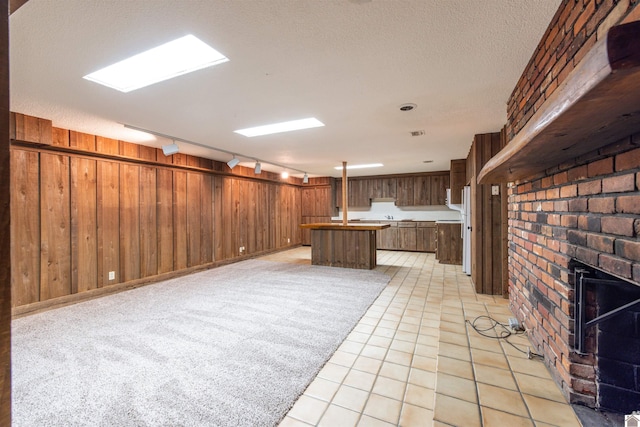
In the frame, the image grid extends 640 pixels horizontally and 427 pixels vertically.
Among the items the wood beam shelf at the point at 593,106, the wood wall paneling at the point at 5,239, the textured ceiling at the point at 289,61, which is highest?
the textured ceiling at the point at 289,61

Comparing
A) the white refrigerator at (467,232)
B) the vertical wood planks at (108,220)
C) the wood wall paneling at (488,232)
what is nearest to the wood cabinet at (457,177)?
the white refrigerator at (467,232)

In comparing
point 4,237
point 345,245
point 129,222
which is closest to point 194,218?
point 129,222

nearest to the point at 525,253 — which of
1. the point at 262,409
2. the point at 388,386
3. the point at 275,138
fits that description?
the point at 388,386

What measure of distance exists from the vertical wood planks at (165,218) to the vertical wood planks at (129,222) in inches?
14.4

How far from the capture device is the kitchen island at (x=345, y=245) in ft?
18.5

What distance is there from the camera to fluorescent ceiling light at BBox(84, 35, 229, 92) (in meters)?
1.90

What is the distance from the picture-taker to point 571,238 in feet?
4.68

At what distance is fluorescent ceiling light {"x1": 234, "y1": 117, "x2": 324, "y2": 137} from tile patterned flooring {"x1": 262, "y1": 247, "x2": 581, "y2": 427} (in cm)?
248

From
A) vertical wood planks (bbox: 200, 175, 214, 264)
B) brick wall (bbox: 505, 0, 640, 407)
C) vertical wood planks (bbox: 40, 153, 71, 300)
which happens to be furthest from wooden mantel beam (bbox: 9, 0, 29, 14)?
vertical wood planks (bbox: 200, 175, 214, 264)

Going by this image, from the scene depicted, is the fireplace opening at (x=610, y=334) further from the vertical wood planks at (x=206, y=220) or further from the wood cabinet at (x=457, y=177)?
the vertical wood planks at (x=206, y=220)

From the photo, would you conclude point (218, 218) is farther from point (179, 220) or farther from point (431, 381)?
point (431, 381)

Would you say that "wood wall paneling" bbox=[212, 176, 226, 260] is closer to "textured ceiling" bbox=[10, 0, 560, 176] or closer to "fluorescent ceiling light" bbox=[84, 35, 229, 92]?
"textured ceiling" bbox=[10, 0, 560, 176]

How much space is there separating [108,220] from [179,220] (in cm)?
121

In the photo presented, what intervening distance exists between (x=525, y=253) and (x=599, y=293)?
87cm
